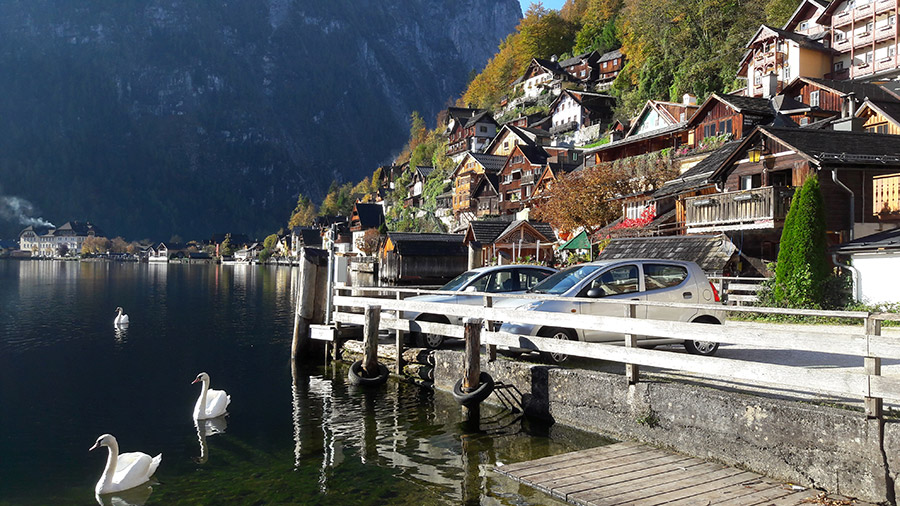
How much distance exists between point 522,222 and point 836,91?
2538cm

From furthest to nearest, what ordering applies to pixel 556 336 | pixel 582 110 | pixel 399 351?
pixel 582 110, pixel 399 351, pixel 556 336

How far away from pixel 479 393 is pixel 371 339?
4538mm

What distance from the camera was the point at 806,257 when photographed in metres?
21.4

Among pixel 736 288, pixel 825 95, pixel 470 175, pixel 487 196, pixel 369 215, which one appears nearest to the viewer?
pixel 736 288

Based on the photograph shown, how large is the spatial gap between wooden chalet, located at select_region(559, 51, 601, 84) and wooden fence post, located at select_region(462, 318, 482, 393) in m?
97.7

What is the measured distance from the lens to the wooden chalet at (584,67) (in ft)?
336

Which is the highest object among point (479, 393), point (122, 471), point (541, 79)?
point (541, 79)

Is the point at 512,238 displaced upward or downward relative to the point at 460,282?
upward

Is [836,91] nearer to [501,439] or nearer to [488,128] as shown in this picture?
[501,439]

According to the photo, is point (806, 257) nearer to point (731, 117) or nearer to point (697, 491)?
point (697, 491)

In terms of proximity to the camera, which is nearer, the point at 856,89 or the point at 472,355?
the point at 472,355

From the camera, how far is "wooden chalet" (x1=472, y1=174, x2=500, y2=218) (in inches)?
2955

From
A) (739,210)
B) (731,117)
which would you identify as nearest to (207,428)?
(739,210)

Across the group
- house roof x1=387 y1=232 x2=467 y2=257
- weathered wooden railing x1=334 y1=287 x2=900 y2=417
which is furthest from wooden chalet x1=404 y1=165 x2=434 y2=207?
weathered wooden railing x1=334 y1=287 x2=900 y2=417
